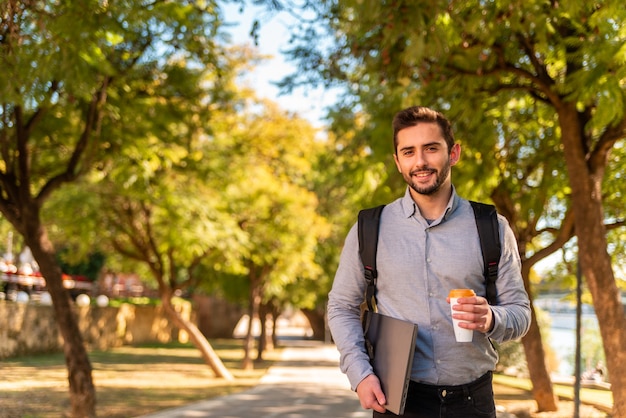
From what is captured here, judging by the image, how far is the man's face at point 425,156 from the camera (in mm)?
2955

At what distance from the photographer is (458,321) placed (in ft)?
8.60

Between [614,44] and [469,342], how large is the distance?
520 cm

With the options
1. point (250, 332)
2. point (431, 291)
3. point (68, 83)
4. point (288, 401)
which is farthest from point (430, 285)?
point (250, 332)

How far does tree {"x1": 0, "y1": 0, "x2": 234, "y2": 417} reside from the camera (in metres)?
7.45

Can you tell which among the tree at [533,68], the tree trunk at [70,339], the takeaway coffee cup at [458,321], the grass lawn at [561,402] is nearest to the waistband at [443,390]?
the takeaway coffee cup at [458,321]

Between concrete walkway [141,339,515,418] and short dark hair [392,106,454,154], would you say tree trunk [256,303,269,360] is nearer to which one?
concrete walkway [141,339,515,418]

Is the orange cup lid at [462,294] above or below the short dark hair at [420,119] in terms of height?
below

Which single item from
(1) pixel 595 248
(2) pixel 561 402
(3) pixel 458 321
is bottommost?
(2) pixel 561 402

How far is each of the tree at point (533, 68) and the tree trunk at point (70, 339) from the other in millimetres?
4705

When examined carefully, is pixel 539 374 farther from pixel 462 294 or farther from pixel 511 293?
pixel 462 294

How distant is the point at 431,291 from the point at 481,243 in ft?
0.85

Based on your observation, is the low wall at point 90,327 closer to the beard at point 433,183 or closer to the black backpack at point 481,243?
the black backpack at point 481,243

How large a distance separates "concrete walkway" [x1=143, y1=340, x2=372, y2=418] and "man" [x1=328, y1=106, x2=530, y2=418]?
10.6m

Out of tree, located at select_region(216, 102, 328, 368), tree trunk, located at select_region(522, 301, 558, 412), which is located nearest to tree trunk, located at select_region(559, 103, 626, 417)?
tree trunk, located at select_region(522, 301, 558, 412)
